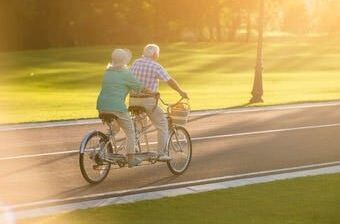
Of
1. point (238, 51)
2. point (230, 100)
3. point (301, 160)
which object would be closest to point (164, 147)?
point (301, 160)

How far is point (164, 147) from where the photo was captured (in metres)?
11.0

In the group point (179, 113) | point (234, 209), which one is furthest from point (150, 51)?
point (234, 209)

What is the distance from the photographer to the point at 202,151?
13492mm

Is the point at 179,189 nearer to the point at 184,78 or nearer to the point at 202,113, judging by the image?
the point at 202,113

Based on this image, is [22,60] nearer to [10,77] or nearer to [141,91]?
[10,77]

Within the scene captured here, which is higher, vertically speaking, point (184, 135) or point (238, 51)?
point (184, 135)

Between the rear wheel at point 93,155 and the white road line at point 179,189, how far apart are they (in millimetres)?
622


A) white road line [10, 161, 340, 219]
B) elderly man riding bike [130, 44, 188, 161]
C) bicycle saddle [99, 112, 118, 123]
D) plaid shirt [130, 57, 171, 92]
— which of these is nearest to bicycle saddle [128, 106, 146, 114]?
elderly man riding bike [130, 44, 188, 161]

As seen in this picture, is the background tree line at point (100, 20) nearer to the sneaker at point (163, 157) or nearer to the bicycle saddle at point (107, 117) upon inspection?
the sneaker at point (163, 157)

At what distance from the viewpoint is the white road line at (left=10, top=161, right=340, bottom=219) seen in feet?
29.2

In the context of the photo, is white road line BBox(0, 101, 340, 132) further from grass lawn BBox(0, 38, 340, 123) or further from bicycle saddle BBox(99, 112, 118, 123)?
bicycle saddle BBox(99, 112, 118, 123)

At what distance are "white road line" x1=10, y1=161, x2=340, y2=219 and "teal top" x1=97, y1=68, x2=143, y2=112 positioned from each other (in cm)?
124

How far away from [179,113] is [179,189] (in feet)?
4.39

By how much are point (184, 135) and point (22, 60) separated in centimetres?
4638
